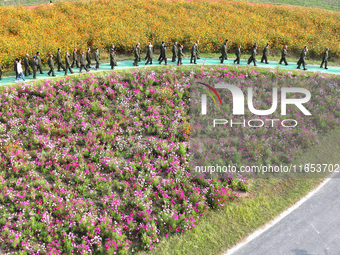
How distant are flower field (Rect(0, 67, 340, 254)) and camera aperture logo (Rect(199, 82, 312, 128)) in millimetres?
745

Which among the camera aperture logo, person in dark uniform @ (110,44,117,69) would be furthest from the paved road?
person in dark uniform @ (110,44,117,69)

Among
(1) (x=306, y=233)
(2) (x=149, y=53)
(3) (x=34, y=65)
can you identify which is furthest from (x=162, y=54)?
(1) (x=306, y=233)

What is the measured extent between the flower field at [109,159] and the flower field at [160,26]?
7.45 m

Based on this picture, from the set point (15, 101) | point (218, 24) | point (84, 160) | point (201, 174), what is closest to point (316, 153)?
point (201, 174)

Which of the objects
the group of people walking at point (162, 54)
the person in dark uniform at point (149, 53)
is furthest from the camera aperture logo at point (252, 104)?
the person in dark uniform at point (149, 53)

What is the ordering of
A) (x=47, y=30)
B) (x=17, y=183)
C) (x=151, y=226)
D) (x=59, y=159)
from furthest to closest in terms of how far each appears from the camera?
(x=47, y=30) → (x=59, y=159) → (x=17, y=183) → (x=151, y=226)

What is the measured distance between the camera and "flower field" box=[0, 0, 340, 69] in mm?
24609

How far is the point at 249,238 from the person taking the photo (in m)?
11.4

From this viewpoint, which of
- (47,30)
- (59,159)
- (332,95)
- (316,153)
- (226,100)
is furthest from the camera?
(47,30)

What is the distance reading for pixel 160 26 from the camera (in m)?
29.2

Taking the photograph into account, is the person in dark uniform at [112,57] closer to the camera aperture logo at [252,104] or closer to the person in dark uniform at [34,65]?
the person in dark uniform at [34,65]

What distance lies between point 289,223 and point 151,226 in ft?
18.3

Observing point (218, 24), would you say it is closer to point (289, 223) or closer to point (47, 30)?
point (47, 30)

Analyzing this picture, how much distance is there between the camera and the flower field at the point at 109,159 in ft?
36.3
